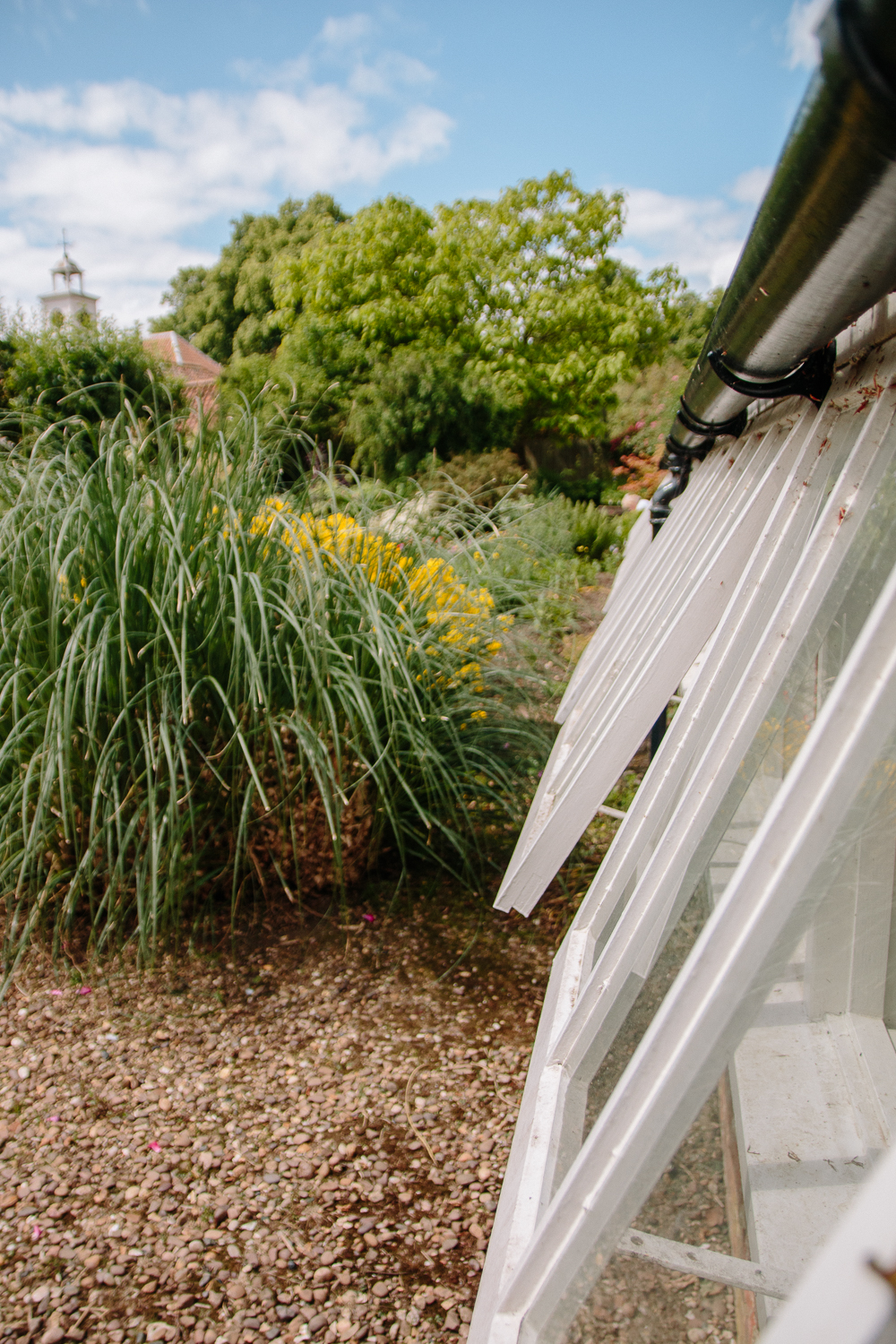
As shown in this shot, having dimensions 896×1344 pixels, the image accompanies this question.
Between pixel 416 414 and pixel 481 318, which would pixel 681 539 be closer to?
pixel 416 414

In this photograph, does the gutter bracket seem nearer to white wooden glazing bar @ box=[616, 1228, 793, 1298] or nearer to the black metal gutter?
the black metal gutter

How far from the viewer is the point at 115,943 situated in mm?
2287

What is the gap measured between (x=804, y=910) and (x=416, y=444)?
527 inches

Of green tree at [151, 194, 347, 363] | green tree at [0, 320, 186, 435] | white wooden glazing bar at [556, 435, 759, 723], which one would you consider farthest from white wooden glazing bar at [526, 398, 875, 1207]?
green tree at [151, 194, 347, 363]

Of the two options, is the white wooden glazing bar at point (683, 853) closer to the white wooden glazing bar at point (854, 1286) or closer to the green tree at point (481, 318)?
the white wooden glazing bar at point (854, 1286)

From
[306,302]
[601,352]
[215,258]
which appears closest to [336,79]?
[215,258]

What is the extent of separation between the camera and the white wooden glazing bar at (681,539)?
1.42 m

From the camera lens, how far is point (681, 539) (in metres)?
1.72

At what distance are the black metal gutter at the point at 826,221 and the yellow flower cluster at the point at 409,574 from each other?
1.78 metres

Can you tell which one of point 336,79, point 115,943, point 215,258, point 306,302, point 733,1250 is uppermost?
point 336,79

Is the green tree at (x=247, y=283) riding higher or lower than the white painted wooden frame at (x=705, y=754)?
higher

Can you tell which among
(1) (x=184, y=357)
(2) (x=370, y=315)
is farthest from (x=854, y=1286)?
(1) (x=184, y=357)

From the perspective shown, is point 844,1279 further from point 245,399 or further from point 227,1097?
point 245,399

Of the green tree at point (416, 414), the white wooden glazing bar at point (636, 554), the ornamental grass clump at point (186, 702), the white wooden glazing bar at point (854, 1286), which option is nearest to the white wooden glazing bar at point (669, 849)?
the white wooden glazing bar at point (854, 1286)
